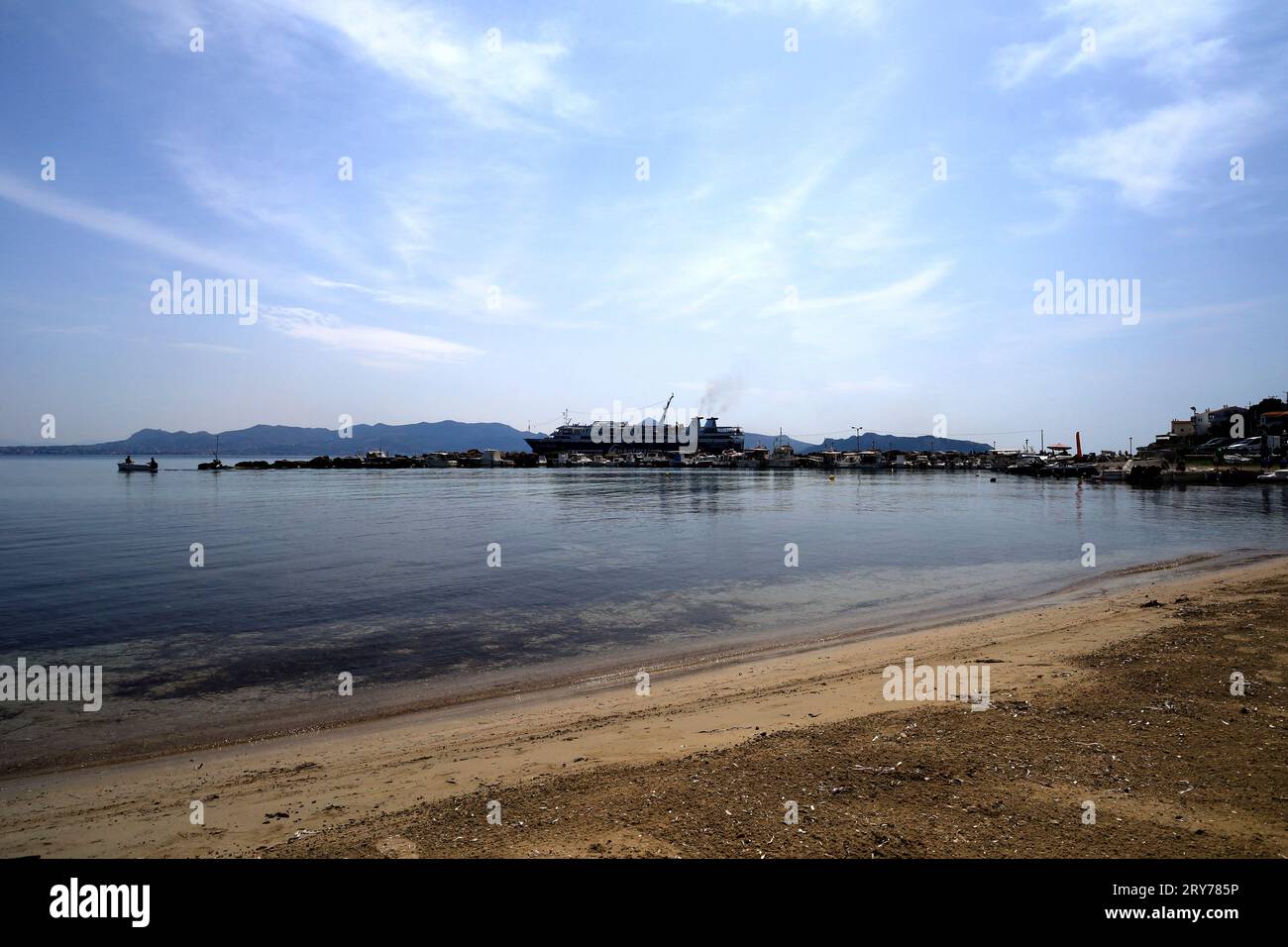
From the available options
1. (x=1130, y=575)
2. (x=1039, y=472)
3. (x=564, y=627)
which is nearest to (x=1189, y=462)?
(x=1039, y=472)

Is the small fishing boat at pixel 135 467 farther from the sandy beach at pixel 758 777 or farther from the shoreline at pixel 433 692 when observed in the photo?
the sandy beach at pixel 758 777

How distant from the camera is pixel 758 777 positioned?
6.25 meters

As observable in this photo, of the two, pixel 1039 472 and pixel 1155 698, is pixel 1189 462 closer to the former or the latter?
pixel 1039 472

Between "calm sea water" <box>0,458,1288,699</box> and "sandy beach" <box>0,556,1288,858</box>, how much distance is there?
11.9 feet

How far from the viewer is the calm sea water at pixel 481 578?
44.7 feet

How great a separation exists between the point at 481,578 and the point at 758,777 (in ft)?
54.8

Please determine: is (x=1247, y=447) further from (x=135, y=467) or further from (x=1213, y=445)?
(x=135, y=467)

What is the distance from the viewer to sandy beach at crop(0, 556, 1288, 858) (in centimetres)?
509

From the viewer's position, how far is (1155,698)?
Answer: 26.4 feet

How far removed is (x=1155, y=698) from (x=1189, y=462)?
355ft

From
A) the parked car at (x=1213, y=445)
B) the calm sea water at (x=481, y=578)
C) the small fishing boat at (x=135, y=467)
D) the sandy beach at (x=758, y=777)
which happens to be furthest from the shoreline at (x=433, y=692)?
the small fishing boat at (x=135, y=467)

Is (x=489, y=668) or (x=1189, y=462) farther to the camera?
(x=1189, y=462)

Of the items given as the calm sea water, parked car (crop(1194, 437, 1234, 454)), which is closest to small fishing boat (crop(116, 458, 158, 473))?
the calm sea water

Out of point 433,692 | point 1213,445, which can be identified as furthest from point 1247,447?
point 433,692
